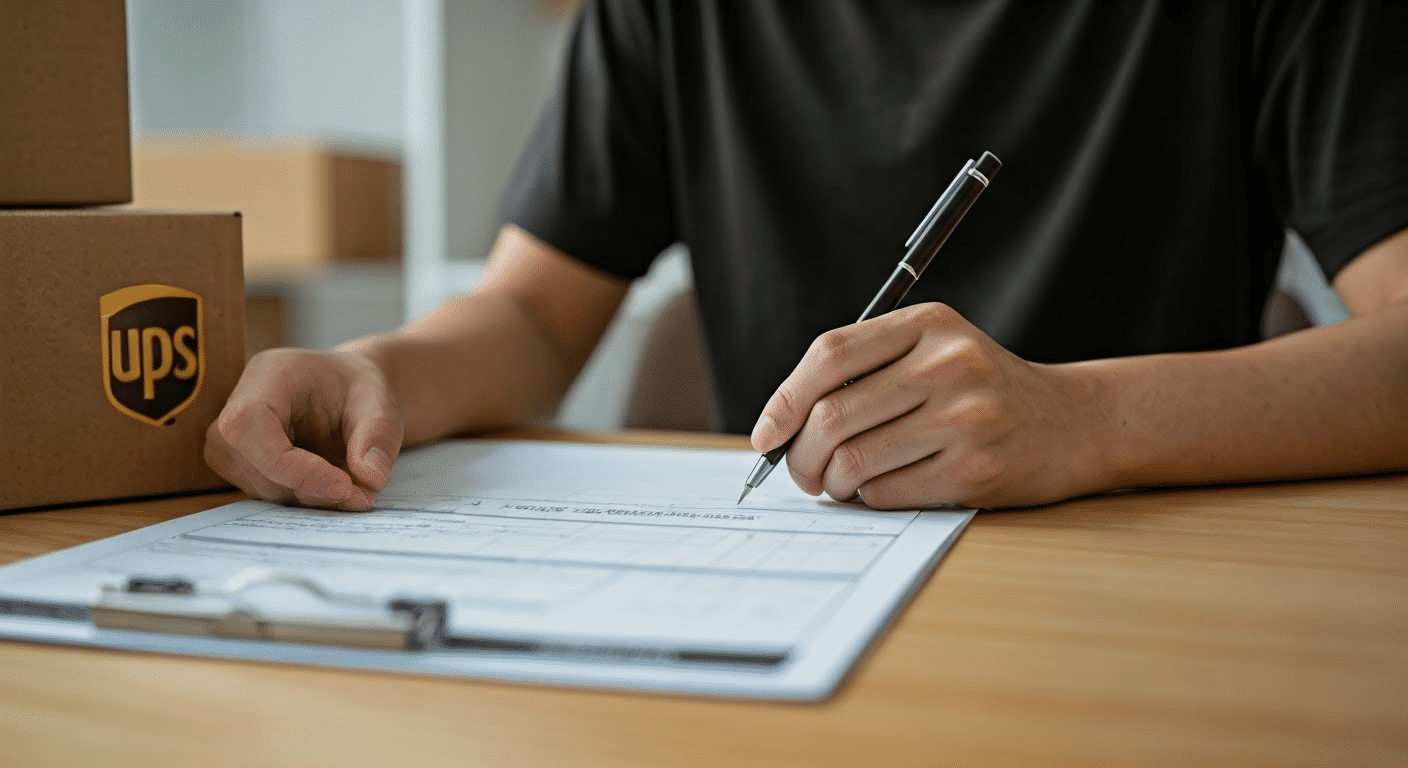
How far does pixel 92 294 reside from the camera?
0.65 metres

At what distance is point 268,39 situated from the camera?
108 inches

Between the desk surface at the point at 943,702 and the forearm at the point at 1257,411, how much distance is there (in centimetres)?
18

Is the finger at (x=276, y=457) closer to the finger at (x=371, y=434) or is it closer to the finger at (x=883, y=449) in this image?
the finger at (x=371, y=434)

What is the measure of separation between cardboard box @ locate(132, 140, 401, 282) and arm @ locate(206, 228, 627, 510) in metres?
1.11

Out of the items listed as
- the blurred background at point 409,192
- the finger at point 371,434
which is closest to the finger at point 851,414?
the finger at point 371,434

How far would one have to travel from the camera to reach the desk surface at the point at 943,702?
34 cm

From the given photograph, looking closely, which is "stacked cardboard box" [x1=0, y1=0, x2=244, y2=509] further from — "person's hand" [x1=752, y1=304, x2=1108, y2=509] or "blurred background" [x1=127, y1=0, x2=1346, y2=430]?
"blurred background" [x1=127, y1=0, x2=1346, y2=430]

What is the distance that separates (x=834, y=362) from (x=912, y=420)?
0.16 ft

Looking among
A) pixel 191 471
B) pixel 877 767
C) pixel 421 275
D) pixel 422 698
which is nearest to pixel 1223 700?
pixel 877 767

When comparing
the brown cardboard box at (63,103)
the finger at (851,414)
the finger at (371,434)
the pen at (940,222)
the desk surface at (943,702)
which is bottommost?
the desk surface at (943,702)

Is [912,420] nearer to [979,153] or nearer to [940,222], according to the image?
[940,222]

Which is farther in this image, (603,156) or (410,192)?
(410,192)

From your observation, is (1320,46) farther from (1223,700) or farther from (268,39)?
(268,39)

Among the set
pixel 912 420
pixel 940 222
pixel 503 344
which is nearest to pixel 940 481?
pixel 912 420
